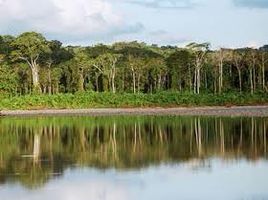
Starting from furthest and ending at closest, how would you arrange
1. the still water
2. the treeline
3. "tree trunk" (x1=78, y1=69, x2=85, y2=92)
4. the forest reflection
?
"tree trunk" (x1=78, y1=69, x2=85, y2=92) < the treeline < the forest reflection < the still water

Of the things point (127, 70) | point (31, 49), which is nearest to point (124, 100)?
→ point (127, 70)

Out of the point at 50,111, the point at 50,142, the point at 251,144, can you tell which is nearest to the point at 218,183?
the point at 251,144

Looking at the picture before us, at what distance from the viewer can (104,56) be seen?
90.7 metres

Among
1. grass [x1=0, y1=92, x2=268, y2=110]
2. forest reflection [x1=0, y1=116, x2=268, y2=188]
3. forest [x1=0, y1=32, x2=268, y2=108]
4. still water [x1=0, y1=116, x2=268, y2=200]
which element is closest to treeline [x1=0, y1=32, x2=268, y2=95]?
forest [x1=0, y1=32, x2=268, y2=108]

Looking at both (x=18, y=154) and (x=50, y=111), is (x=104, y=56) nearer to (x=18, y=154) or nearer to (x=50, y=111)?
(x=50, y=111)

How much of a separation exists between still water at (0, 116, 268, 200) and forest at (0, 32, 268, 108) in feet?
155

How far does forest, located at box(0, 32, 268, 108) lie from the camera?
8719cm

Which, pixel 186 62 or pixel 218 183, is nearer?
pixel 218 183

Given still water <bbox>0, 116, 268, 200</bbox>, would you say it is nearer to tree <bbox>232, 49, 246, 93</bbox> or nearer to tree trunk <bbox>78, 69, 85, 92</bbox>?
tree <bbox>232, 49, 246, 93</bbox>

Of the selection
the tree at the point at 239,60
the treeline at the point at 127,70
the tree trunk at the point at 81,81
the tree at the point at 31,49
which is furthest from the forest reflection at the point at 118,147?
the tree at the point at 31,49

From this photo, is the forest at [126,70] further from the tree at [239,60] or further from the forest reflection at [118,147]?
the forest reflection at [118,147]

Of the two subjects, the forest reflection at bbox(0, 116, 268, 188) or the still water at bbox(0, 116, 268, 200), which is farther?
the forest reflection at bbox(0, 116, 268, 188)

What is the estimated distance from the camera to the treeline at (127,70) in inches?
3440

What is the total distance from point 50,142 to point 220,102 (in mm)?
44701
